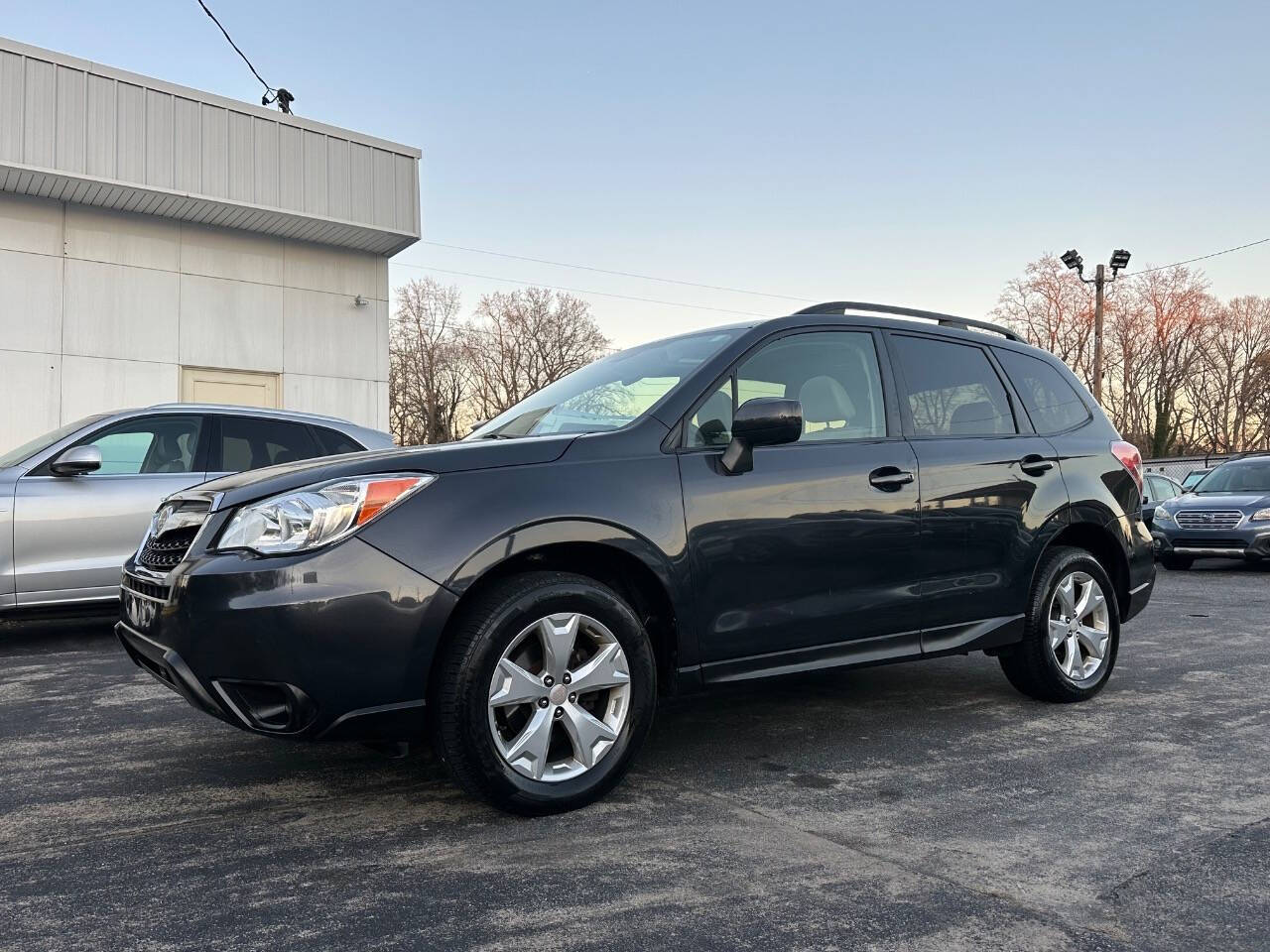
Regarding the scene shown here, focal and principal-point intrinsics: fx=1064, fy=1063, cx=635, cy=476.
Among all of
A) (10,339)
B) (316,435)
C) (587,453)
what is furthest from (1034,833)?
(10,339)

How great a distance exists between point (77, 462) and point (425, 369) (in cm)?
4492

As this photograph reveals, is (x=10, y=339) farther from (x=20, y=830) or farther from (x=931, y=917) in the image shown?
(x=931, y=917)

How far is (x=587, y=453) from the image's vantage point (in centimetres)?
366

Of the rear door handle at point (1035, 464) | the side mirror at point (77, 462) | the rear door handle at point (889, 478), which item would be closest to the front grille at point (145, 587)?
the rear door handle at point (889, 478)

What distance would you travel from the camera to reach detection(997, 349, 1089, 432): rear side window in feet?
17.3

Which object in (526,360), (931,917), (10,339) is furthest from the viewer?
(526,360)

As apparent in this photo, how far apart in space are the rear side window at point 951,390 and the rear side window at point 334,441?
14.9 feet

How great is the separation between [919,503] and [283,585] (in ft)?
8.55

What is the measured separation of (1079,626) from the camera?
17.0 feet

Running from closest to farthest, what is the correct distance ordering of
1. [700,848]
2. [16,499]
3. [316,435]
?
[700,848] < [16,499] < [316,435]

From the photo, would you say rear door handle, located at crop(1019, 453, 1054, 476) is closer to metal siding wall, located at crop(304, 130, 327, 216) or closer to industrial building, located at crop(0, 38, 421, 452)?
industrial building, located at crop(0, 38, 421, 452)

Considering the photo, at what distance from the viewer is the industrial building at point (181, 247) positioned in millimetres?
13055

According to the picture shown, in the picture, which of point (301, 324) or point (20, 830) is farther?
point (301, 324)

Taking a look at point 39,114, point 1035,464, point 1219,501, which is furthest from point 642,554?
point 1219,501
